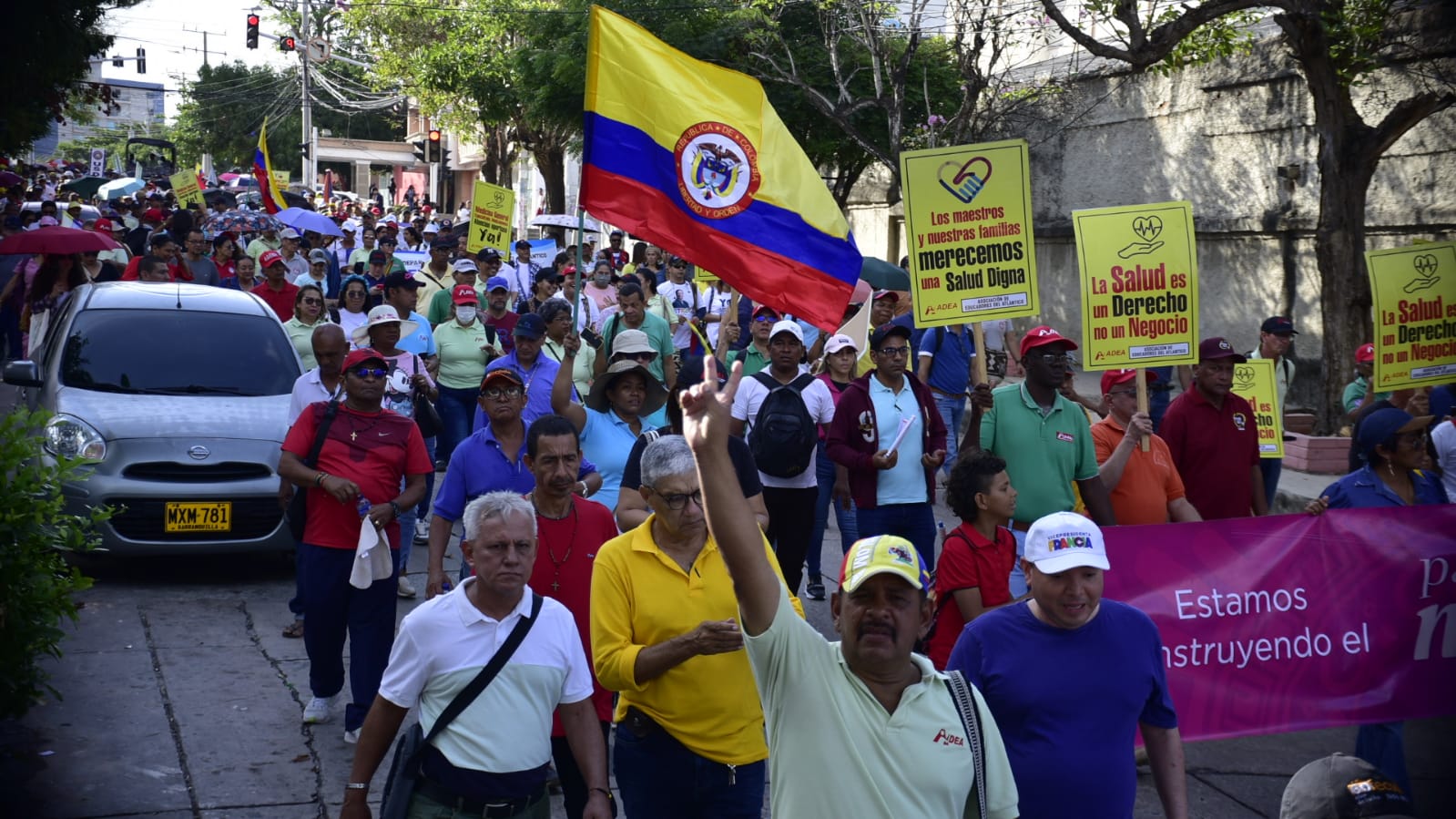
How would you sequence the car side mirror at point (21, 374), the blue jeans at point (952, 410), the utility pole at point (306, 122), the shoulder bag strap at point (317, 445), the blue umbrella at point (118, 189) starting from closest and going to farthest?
the shoulder bag strap at point (317, 445) < the car side mirror at point (21, 374) < the blue jeans at point (952, 410) < the blue umbrella at point (118, 189) < the utility pole at point (306, 122)

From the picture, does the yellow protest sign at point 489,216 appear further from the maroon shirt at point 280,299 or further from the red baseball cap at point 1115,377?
the red baseball cap at point 1115,377

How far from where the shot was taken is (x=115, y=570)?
985cm

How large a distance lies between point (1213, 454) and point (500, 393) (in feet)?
12.4

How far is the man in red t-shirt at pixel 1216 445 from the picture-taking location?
7.64 metres

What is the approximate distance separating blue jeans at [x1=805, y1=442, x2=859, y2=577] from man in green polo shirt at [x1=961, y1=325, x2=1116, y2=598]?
6.90 feet

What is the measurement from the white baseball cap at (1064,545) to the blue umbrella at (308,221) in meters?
18.2

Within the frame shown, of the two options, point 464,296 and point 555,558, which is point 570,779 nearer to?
point 555,558

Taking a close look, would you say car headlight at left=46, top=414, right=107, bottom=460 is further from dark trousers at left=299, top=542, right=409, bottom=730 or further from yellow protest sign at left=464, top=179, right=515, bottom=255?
yellow protest sign at left=464, top=179, right=515, bottom=255

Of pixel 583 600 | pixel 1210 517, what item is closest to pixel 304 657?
pixel 583 600

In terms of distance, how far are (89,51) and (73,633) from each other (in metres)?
5.18

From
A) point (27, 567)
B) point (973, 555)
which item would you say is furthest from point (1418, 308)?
point (27, 567)

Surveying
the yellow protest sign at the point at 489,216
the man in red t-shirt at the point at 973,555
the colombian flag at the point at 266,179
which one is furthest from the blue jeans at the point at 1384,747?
the colombian flag at the point at 266,179

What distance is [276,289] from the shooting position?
14.5m

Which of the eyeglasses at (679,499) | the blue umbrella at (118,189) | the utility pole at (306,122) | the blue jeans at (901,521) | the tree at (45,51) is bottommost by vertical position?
the blue jeans at (901,521)
